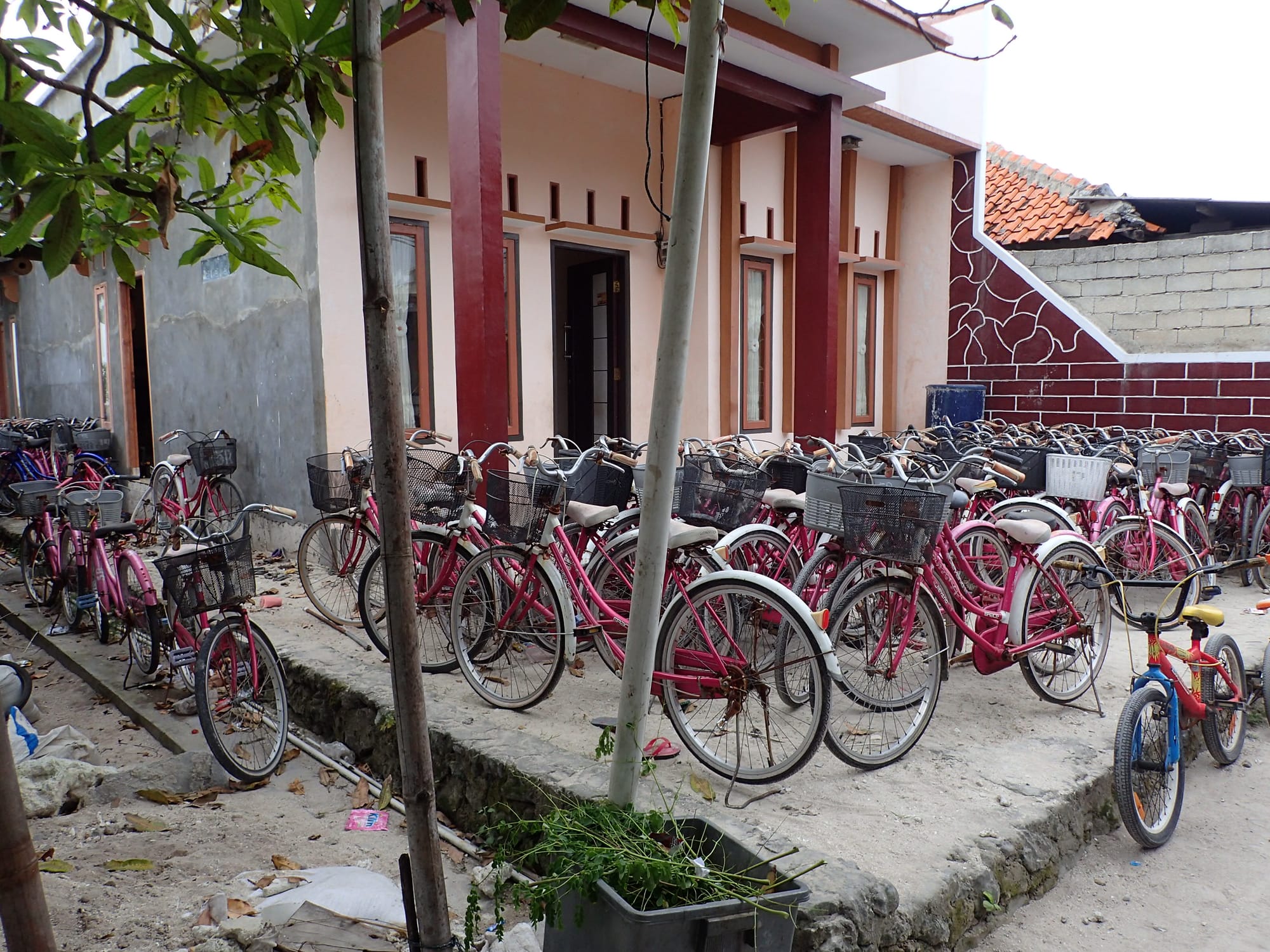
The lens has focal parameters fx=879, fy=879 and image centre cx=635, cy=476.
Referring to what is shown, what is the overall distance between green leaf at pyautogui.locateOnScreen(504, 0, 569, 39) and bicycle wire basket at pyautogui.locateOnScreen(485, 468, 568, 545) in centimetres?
257

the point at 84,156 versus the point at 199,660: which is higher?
the point at 84,156


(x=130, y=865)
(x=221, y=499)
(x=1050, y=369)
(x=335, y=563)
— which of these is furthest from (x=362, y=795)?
(x=1050, y=369)

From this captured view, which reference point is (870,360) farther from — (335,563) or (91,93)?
(91,93)

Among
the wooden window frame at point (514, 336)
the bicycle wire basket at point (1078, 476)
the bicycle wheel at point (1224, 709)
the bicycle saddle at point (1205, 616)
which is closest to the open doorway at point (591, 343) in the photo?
the wooden window frame at point (514, 336)

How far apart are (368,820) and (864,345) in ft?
30.6

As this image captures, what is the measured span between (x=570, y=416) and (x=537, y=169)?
293 cm

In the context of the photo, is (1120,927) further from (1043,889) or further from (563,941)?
(563,941)

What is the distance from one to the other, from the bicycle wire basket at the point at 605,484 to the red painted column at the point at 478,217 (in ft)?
2.71

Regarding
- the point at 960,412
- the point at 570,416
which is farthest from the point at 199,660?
the point at 960,412

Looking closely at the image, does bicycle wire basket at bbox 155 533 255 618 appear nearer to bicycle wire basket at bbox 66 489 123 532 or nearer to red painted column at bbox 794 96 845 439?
bicycle wire basket at bbox 66 489 123 532

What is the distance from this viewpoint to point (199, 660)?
145 inches

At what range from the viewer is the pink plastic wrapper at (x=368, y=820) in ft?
11.1

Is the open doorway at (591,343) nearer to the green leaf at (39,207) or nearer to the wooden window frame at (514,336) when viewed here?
the wooden window frame at (514,336)

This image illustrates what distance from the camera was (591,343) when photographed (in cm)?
938
